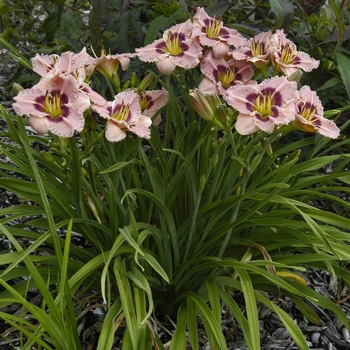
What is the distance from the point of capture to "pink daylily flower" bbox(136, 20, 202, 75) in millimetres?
1592

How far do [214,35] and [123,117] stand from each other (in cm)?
43

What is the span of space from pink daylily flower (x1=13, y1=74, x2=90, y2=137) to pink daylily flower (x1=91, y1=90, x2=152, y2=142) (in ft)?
0.20

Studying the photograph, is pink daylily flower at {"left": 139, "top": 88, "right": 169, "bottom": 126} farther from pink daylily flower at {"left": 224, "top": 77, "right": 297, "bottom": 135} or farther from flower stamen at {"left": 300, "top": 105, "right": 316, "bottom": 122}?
flower stamen at {"left": 300, "top": 105, "right": 316, "bottom": 122}

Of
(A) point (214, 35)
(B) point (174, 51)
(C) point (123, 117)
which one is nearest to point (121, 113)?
(C) point (123, 117)

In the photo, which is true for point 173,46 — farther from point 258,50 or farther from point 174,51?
point 258,50

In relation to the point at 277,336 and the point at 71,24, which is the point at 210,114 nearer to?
the point at 277,336

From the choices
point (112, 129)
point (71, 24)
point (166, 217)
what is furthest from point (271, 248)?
point (71, 24)

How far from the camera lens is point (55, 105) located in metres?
1.36

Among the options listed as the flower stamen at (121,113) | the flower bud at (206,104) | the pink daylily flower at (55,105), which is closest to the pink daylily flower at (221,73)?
the flower bud at (206,104)

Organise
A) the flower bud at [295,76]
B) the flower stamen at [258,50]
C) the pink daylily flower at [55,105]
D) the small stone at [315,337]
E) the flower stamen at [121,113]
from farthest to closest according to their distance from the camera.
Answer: the small stone at [315,337]
the flower stamen at [258,50]
the flower bud at [295,76]
the flower stamen at [121,113]
the pink daylily flower at [55,105]

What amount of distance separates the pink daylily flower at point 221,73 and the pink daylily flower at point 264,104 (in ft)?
0.49

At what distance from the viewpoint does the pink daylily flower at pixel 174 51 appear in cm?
159

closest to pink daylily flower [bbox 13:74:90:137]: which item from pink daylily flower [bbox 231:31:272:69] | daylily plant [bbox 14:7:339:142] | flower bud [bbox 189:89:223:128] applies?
daylily plant [bbox 14:7:339:142]

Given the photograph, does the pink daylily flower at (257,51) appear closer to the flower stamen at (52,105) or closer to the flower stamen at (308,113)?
the flower stamen at (308,113)
